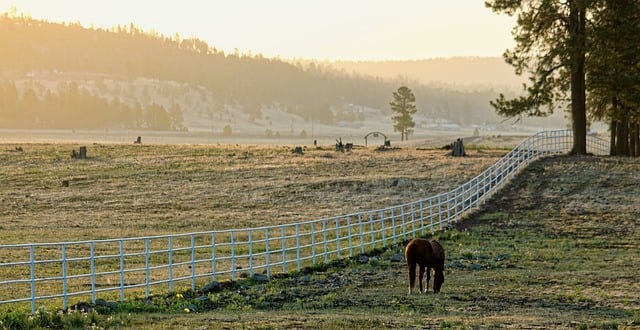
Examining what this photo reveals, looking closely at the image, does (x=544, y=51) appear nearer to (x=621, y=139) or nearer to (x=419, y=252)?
(x=621, y=139)

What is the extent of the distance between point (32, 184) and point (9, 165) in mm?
10903

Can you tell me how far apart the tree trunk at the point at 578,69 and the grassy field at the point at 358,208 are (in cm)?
237

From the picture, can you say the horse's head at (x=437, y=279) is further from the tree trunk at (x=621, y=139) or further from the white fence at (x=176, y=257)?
the tree trunk at (x=621, y=139)

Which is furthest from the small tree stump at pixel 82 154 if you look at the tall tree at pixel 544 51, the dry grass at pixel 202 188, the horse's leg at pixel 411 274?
the horse's leg at pixel 411 274

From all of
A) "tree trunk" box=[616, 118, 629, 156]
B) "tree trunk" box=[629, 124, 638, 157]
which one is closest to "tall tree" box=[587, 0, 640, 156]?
"tree trunk" box=[616, 118, 629, 156]

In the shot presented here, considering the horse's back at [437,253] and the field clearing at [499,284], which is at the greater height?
the horse's back at [437,253]

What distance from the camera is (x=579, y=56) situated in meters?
54.2

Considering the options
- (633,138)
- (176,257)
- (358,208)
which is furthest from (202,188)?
(633,138)

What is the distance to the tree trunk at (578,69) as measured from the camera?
53812 mm

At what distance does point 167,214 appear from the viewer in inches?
1877

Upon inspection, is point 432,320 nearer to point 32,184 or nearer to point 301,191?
point 301,191

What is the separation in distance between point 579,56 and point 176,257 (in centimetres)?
2892

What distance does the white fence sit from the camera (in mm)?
21906

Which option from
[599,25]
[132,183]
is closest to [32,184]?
[132,183]
